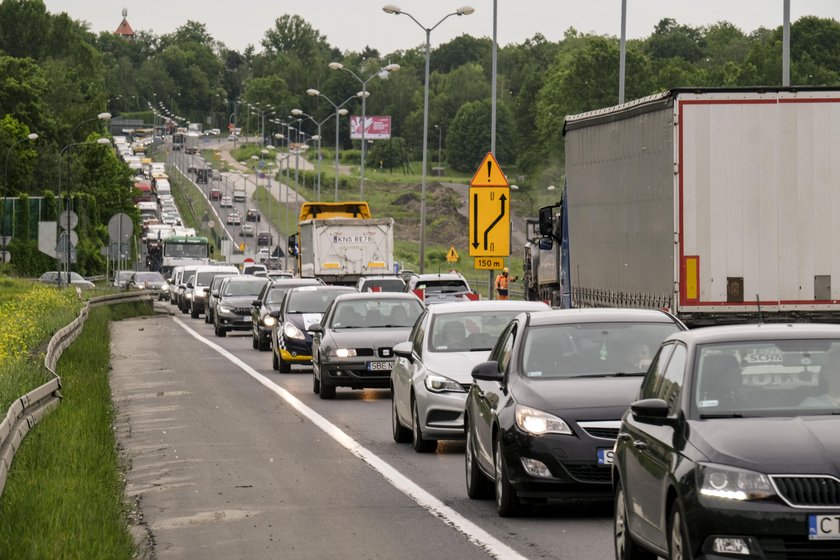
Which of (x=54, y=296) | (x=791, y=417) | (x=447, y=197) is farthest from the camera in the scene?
(x=447, y=197)

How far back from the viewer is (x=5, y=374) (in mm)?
20047

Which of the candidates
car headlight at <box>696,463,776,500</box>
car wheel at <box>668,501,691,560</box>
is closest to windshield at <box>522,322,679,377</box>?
car wheel at <box>668,501,691,560</box>

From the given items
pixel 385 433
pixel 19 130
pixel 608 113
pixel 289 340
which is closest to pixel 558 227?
pixel 289 340

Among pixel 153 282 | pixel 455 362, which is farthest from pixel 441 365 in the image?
pixel 153 282

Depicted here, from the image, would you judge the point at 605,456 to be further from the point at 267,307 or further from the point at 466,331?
the point at 267,307

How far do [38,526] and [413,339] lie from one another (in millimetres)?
8478

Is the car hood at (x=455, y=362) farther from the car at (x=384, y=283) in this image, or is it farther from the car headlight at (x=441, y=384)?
the car at (x=384, y=283)

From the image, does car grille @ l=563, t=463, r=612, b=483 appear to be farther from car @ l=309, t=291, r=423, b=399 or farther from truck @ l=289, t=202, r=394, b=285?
truck @ l=289, t=202, r=394, b=285

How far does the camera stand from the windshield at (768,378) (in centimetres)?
919

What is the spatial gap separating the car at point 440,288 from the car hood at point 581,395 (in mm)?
35244

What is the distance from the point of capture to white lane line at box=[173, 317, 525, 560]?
11.6 meters

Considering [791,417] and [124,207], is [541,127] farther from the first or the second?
[791,417]

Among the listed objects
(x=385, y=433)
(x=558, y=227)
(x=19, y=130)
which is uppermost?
(x=19, y=130)

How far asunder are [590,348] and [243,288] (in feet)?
123
